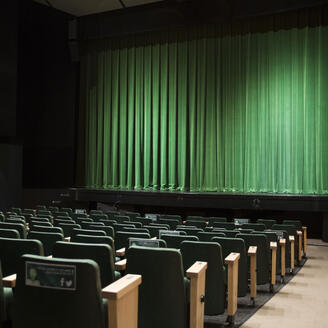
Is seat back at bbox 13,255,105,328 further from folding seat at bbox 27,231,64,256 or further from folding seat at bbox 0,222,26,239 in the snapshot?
folding seat at bbox 0,222,26,239

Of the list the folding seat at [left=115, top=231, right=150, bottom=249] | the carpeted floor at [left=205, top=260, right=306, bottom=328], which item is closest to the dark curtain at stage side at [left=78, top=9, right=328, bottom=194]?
the carpeted floor at [left=205, top=260, right=306, bottom=328]

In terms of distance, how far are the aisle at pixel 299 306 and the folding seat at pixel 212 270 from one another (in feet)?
1.44

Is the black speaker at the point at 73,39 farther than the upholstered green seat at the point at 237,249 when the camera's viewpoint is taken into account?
Yes

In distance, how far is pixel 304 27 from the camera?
1313 cm

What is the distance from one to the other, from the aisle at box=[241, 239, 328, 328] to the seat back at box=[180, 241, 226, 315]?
44cm

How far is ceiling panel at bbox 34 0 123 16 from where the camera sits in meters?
15.0

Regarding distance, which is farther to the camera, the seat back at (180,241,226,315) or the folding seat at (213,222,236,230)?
the folding seat at (213,222,236,230)

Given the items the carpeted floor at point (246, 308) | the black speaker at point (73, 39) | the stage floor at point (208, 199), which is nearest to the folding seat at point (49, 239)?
the carpeted floor at point (246, 308)

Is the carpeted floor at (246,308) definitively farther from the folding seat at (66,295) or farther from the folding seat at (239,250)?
the folding seat at (66,295)

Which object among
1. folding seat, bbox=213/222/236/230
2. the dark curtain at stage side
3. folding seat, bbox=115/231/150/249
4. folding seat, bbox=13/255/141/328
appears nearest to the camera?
folding seat, bbox=13/255/141/328

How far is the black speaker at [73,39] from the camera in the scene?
15.6 metres

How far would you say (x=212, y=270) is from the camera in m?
4.04

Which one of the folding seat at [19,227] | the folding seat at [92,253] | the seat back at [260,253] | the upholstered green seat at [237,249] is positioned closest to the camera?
the folding seat at [92,253]

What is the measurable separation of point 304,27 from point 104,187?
7772 millimetres
